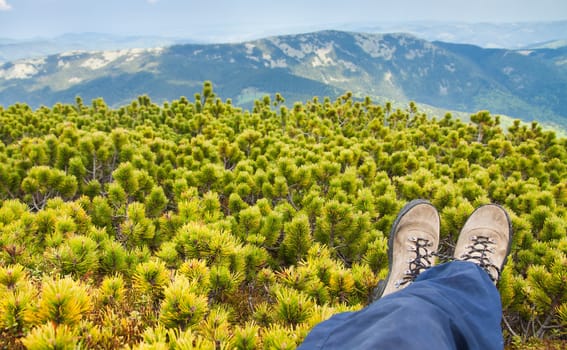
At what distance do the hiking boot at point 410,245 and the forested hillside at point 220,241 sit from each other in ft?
0.40

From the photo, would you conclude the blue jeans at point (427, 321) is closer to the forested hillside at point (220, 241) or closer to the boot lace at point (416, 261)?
the forested hillside at point (220, 241)

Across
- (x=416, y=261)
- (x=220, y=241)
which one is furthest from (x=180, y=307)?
(x=416, y=261)

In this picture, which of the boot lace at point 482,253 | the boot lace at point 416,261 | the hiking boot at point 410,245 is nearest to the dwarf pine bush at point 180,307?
the hiking boot at point 410,245

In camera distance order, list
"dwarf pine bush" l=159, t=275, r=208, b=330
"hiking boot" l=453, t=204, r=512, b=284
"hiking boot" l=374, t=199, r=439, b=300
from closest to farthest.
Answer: "dwarf pine bush" l=159, t=275, r=208, b=330 < "hiking boot" l=374, t=199, r=439, b=300 < "hiking boot" l=453, t=204, r=512, b=284

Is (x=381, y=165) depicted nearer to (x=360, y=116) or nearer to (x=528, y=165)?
(x=528, y=165)

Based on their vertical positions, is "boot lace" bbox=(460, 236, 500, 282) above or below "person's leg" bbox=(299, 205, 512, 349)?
below

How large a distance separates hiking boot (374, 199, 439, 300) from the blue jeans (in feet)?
1.30

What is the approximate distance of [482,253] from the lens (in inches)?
110

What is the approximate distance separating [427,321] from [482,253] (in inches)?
73.3

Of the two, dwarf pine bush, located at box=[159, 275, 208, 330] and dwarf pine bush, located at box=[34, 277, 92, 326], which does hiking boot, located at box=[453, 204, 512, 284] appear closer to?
dwarf pine bush, located at box=[159, 275, 208, 330]

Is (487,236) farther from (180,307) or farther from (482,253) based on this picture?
(180,307)

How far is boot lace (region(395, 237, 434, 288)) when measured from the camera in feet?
7.53

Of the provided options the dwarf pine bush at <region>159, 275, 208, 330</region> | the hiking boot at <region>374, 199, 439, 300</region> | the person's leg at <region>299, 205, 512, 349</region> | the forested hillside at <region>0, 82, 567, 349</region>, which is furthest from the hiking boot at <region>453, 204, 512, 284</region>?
the dwarf pine bush at <region>159, 275, 208, 330</region>

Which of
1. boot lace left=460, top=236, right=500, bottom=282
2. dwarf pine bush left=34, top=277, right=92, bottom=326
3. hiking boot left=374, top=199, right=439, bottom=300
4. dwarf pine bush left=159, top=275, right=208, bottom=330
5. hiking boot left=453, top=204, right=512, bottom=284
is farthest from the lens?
hiking boot left=453, top=204, right=512, bottom=284
